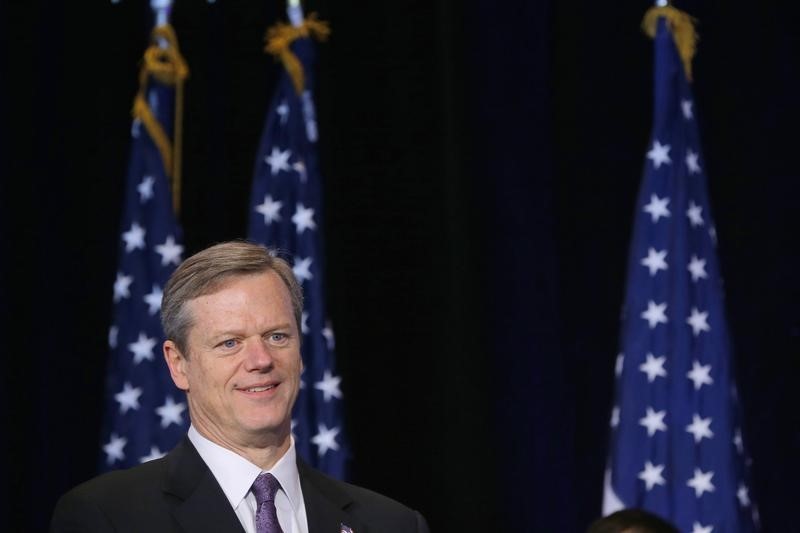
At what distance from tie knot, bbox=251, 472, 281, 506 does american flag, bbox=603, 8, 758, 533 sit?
9.12 ft

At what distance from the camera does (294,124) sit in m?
4.98

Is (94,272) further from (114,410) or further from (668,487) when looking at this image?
(668,487)

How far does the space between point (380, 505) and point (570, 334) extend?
2.96 meters

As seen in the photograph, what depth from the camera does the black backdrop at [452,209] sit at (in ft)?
16.2

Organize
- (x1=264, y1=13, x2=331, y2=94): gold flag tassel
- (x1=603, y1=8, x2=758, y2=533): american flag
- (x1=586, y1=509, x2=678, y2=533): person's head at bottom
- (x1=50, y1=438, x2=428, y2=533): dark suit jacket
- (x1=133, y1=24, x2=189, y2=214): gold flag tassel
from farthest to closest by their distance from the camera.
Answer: (x1=264, y1=13, x2=331, y2=94): gold flag tassel < (x1=133, y1=24, x2=189, y2=214): gold flag tassel < (x1=603, y1=8, x2=758, y2=533): american flag < (x1=586, y1=509, x2=678, y2=533): person's head at bottom < (x1=50, y1=438, x2=428, y2=533): dark suit jacket

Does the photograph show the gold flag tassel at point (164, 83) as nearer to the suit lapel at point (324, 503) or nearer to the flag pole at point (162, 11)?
the flag pole at point (162, 11)

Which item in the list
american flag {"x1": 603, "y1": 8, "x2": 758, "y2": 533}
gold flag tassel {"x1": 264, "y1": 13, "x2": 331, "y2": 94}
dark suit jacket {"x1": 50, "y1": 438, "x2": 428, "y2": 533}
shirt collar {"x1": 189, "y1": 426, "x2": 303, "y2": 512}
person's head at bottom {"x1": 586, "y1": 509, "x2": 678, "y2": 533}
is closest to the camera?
dark suit jacket {"x1": 50, "y1": 438, "x2": 428, "y2": 533}

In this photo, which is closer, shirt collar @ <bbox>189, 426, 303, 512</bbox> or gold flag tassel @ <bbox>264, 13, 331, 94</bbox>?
shirt collar @ <bbox>189, 426, 303, 512</bbox>

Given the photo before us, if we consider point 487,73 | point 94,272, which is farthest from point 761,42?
point 94,272

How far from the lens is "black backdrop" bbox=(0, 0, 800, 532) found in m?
4.93

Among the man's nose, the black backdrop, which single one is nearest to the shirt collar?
the man's nose

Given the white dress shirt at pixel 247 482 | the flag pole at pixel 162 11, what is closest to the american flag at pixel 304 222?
the flag pole at pixel 162 11

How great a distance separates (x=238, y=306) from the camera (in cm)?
208

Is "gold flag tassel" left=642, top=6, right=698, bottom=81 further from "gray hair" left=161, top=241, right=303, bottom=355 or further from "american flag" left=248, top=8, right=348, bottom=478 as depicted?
"gray hair" left=161, top=241, right=303, bottom=355
